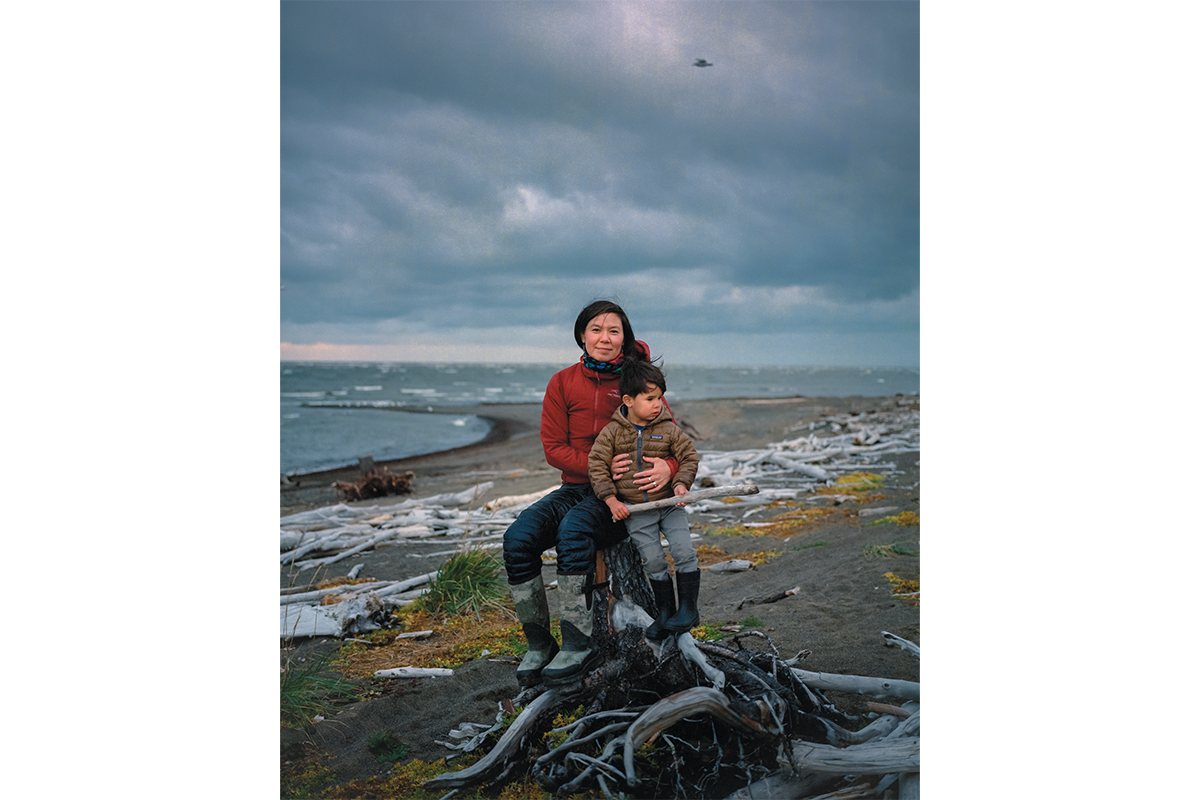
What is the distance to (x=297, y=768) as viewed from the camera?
267 centimetres

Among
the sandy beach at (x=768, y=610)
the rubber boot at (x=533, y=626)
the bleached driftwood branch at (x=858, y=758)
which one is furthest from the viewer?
the sandy beach at (x=768, y=610)

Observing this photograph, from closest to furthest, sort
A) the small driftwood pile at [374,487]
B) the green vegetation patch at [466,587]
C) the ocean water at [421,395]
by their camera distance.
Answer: the green vegetation patch at [466,587] < the small driftwood pile at [374,487] < the ocean water at [421,395]

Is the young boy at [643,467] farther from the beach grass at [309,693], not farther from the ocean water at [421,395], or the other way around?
the ocean water at [421,395]

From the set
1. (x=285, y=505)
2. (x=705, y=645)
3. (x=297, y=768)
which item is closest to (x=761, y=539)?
(x=705, y=645)

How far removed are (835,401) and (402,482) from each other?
30.3 feet

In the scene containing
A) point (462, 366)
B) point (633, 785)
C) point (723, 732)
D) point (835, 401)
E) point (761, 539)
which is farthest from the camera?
point (462, 366)

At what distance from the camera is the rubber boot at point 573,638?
8.01ft

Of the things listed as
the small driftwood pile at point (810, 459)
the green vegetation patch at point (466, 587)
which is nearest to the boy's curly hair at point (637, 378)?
the green vegetation patch at point (466, 587)

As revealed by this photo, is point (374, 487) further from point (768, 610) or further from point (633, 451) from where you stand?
point (633, 451)

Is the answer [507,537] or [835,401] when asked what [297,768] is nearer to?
[507,537]

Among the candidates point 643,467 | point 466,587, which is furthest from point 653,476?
point 466,587

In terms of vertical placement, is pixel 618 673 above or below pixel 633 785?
above

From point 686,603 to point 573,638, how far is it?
418mm

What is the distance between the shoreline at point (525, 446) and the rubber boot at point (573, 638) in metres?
4.45
